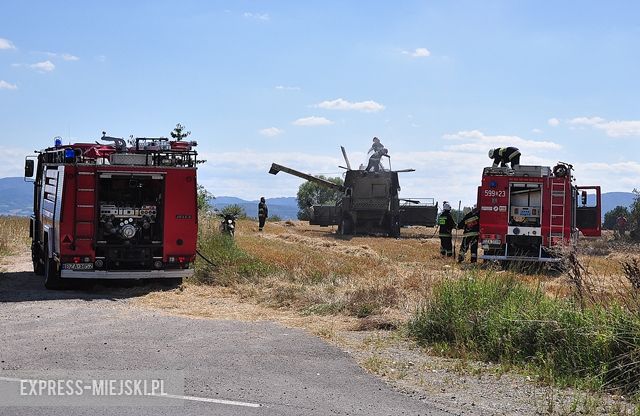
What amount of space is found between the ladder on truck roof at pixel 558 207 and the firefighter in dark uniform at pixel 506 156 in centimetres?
155

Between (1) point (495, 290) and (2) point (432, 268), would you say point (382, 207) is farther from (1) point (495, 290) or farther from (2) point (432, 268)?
(1) point (495, 290)

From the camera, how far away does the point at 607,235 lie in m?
43.8

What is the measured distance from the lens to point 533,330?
8.77 metres

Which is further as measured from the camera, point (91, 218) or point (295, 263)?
point (295, 263)

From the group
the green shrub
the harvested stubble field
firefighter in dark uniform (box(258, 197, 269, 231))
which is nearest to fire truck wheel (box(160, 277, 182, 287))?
the harvested stubble field

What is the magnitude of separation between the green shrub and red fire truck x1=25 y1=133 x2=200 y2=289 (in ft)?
18.9

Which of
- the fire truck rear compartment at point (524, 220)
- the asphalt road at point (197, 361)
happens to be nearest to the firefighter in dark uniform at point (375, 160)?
the fire truck rear compartment at point (524, 220)

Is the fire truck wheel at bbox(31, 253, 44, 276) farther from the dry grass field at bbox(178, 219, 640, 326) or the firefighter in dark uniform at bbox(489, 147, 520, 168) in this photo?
the firefighter in dark uniform at bbox(489, 147, 520, 168)

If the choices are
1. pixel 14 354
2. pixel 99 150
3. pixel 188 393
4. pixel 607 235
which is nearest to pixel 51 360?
pixel 14 354

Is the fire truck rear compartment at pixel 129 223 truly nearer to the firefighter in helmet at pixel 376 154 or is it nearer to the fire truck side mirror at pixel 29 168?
the fire truck side mirror at pixel 29 168

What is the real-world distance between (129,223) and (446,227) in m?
11.1

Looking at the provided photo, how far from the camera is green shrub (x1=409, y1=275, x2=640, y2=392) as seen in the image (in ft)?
25.5

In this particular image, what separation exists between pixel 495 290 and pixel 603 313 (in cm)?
196

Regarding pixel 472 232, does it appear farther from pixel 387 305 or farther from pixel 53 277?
pixel 53 277
